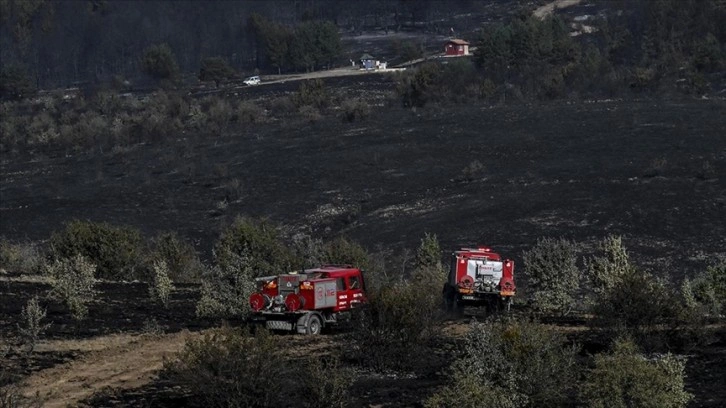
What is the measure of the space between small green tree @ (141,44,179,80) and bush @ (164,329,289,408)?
110670mm

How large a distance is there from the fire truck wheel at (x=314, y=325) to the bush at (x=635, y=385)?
1044 centimetres

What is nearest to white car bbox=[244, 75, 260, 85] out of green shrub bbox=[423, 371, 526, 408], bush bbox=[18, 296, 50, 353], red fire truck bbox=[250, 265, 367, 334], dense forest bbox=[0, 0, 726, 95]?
dense forest bbox=[0, 0, 726, 95]

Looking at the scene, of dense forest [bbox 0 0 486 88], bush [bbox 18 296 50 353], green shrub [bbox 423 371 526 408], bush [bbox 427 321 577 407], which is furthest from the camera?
dense forest [bbox 0 0 486 88]

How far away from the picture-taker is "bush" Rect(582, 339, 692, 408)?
619 inches

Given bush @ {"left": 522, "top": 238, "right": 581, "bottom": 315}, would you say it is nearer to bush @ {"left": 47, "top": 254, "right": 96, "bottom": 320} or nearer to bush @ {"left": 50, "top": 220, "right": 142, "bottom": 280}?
bush @ {"left": 47, "top": 254, "right": 96, "bottom": 320}

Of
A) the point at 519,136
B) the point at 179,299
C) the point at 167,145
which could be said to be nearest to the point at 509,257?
the point at 179,299

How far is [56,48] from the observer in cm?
15325

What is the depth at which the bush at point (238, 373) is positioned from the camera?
1730 centimetres

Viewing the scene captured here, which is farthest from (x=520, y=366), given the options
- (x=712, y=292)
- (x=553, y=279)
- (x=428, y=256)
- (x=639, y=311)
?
(x=428, y=256)

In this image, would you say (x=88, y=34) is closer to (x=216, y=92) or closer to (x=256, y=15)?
(x=256, y=15)

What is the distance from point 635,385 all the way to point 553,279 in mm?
15424

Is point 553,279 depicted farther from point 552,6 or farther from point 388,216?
point 552,6

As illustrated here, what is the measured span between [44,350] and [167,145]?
60793 mm

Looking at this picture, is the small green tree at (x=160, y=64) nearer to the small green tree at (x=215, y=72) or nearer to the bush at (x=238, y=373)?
the small green tree at (x=215, y=72)
